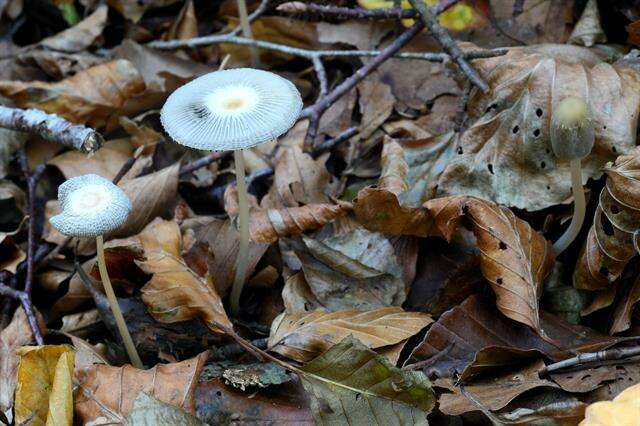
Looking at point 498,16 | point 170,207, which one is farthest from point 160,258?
point 498,16

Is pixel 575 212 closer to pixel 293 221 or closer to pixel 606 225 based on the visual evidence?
pixel 606 225

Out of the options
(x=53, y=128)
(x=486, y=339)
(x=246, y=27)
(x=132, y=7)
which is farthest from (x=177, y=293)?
(x=132, y=7)

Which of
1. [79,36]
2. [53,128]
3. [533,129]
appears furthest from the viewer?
[79,36]

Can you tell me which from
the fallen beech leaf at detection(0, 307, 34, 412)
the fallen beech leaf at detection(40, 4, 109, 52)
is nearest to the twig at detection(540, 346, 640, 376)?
the fallen beech leaf at detection(0, 307, 34, 412)

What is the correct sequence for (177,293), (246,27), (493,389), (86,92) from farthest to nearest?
1. (246,27)
2. (86,92)
3. (177,293)
4. (493,389)

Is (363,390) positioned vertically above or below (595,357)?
below

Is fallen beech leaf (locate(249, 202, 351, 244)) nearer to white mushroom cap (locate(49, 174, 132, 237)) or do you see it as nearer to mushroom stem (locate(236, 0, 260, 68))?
white mushroom cap (locate(49, 174, 132, 237))

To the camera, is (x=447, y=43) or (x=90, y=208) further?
(x=447, y=43)

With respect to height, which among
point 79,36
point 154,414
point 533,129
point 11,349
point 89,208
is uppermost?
point 533,129
